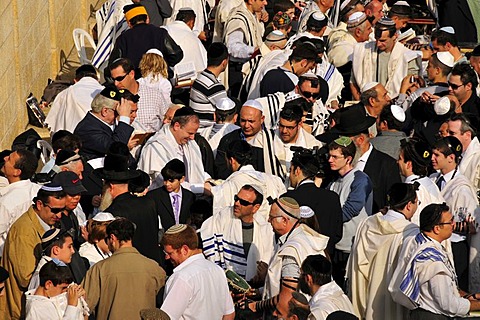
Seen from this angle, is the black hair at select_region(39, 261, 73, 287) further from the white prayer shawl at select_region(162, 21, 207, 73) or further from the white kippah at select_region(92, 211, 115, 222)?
the white prayer shawl at select_region(162, 21, 207, 73)

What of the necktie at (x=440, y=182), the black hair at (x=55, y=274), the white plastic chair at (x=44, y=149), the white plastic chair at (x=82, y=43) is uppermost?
the black hair at (x=55, y=274)

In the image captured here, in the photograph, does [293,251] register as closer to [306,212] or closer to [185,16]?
[306,212]

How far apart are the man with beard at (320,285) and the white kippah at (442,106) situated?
423cm

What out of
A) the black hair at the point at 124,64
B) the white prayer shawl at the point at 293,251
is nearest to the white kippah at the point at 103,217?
the white prayer shawl at the point at 293,251

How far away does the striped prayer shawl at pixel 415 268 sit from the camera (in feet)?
40.7

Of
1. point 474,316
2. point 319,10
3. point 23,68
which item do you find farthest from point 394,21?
point 474,316

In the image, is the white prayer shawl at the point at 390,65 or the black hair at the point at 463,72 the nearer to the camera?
the black hair at the point at 463,72

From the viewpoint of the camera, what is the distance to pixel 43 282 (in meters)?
12.0

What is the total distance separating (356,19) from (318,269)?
23.2ft

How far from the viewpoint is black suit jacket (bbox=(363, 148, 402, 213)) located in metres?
14.5

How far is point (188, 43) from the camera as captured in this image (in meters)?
18.0

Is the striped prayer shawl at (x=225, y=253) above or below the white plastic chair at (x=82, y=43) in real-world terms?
above

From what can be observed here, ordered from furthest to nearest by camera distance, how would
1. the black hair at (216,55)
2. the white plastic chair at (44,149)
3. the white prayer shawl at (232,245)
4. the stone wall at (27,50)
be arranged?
1. the stone wall at (27,50)
2. the black hair at (216,55)
3. the white plastic chair at (44,149)
4. the white prayer shawl at (232,245)

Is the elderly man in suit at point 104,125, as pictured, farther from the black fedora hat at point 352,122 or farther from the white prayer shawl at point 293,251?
the white prayer shawl at point 293,251
